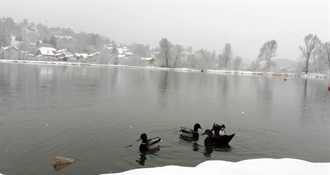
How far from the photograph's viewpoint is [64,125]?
52.1 ft

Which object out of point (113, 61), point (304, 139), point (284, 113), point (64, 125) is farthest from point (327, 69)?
point (64, 125)

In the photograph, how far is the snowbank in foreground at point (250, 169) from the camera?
28.8 feet

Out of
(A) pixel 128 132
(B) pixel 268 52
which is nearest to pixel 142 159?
(A) pixel 128 132

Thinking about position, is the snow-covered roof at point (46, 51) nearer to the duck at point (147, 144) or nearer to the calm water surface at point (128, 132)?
the calm water surface at point (128, 132)

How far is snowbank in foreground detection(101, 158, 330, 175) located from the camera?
8.78 metres

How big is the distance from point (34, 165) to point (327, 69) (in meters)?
131

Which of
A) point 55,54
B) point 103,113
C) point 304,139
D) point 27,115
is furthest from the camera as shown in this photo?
point 55,54

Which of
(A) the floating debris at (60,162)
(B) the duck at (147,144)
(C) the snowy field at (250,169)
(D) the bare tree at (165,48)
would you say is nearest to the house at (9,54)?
(D) the bare tree at (165,48)

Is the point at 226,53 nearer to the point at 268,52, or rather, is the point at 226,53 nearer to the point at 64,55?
the point at 268,52

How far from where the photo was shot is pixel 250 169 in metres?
9.14

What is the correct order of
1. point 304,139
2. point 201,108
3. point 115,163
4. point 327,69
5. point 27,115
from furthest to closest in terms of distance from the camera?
point 327,69
point 201,108
point 27,115
point 304,139
point 115,163

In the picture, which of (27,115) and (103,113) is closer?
(27,115)

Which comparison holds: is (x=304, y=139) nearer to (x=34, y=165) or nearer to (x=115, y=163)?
(x=115, y=163)

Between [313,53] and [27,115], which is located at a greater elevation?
[313,53]
